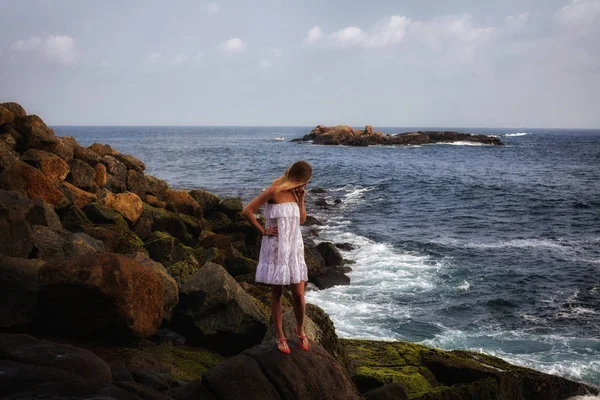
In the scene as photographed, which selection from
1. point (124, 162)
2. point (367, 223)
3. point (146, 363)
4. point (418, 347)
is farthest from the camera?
point (367, 223)

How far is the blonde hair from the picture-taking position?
6398 millimetres

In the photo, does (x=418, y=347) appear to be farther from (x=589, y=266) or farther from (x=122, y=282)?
(x=589, y=266)

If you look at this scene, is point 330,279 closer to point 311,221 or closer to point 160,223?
point 160,223

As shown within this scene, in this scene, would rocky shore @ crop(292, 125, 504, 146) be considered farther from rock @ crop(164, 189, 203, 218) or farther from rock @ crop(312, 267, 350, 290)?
rock @ crop(312, 267, 350, 290)

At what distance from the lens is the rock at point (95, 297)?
7.53 metres

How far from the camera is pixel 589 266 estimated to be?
20766 mm

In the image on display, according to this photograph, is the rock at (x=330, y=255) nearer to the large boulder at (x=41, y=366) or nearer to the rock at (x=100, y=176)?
the rock at (x=100, y=176)

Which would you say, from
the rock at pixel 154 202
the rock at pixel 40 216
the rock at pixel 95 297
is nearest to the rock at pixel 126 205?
the rock at pixel 154 202

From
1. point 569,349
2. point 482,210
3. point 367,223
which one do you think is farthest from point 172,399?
point 482,210

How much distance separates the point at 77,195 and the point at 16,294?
959 centimetres

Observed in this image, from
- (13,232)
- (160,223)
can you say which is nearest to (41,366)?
(13,232)

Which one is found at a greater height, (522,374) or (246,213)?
(246,213)

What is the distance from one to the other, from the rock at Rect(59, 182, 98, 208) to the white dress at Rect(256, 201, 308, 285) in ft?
37.1

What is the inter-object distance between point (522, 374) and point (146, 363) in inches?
257
